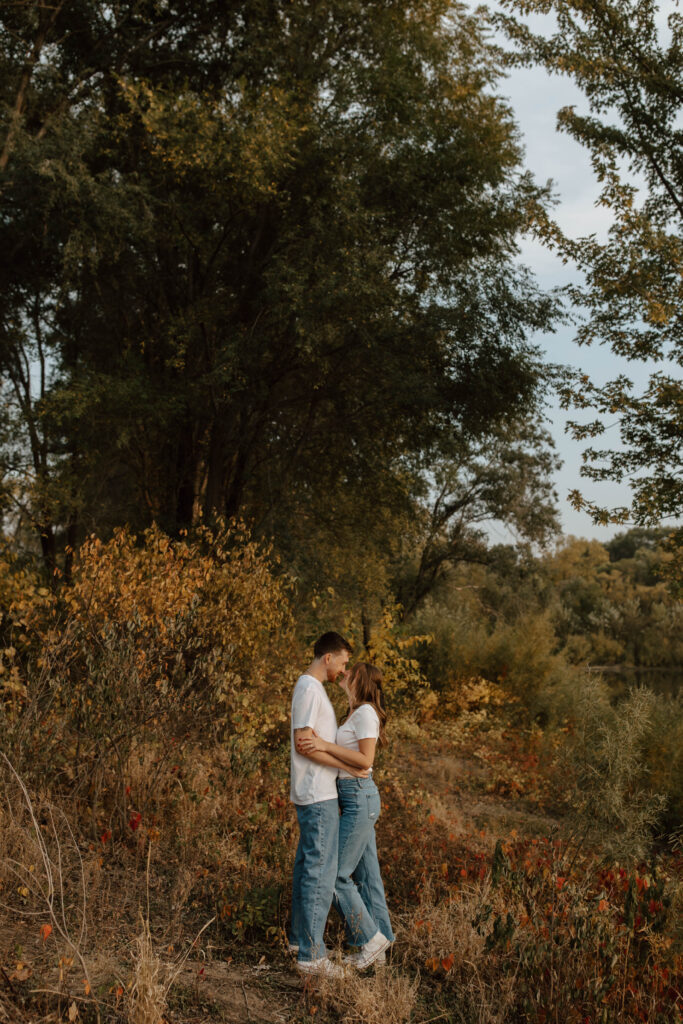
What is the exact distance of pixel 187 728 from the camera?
6.97 metres

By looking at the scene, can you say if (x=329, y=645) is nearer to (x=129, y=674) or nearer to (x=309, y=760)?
(x=309, y=760)

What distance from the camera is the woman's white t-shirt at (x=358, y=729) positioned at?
4434mm

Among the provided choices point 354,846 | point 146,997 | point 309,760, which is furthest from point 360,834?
point 146,997

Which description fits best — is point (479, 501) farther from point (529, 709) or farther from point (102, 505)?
point (102, 505)

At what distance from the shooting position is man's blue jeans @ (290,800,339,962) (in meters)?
4.21

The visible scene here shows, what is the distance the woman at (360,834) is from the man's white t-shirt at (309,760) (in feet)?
0.39

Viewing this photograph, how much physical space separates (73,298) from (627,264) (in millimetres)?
9627

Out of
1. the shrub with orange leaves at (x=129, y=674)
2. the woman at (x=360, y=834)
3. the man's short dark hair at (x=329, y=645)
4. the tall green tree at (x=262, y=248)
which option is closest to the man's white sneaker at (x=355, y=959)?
the woman at (x=360, y=834)

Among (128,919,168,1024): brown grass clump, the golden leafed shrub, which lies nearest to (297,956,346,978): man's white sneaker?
(128,919,168,1024): brown grass clump

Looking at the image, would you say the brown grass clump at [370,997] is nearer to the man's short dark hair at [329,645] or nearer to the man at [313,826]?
the man at [313,826]

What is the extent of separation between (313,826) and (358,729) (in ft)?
1.78

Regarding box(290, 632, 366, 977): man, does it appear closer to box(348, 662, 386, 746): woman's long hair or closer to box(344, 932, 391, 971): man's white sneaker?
box(344, 932, 391, 971): man's white sneaker

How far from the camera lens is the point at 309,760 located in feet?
14.0

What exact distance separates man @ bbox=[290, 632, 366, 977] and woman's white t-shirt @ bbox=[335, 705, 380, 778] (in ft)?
0.58
